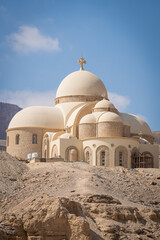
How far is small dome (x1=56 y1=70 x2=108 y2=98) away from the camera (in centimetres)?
4809

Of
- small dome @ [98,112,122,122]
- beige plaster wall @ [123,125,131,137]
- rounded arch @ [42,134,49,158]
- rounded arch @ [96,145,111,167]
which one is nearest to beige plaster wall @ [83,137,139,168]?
rounded arch @ [96,145,111,167]

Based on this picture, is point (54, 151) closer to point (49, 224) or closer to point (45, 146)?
point (45, 146)

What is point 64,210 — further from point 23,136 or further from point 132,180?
point 23,136

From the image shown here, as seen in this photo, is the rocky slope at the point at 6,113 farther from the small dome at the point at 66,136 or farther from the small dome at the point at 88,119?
the small dome at the point at 66,136

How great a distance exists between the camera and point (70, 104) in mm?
47562

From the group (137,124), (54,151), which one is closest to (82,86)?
(137,124)

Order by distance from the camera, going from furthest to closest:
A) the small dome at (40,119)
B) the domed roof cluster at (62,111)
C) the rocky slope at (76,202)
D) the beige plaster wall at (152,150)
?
the small dome at (40,119) < the domed roof cluster at (62,111) < the beige plaster wall at (152,150) < the rocky slope at (76,202)

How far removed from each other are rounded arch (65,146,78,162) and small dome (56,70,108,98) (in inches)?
354

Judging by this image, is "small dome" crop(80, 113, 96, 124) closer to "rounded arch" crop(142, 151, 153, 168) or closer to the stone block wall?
A: the stone block wall

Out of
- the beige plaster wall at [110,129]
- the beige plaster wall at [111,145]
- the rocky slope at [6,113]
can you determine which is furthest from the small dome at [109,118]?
the rocky slope at [6,113]

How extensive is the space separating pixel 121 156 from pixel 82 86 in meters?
11.3

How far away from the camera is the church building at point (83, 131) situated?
40.1m

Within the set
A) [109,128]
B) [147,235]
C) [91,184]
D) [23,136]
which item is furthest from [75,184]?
[23,136]

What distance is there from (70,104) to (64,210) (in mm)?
32305
